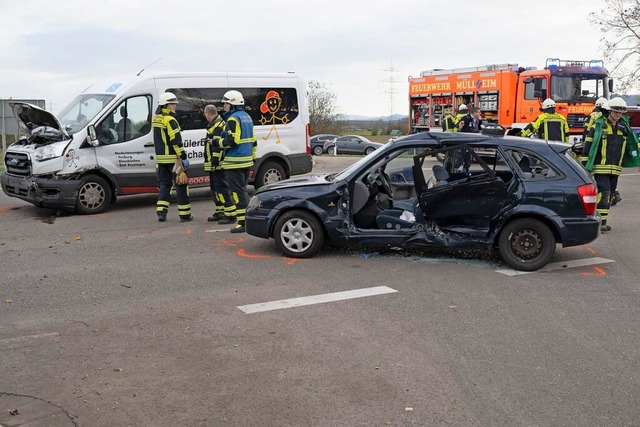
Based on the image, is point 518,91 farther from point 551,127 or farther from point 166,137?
point 166,137

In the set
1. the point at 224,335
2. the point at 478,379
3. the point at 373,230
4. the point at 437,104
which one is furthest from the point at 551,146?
the point at 437,104

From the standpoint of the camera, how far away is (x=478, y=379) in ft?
14.2

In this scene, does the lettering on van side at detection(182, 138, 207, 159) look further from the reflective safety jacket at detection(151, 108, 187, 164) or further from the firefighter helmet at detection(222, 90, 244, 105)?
the firefighter helmet at detection(222, 90, 244, 105)

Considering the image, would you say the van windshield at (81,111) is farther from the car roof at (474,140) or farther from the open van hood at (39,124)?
the car roof at (474,140)

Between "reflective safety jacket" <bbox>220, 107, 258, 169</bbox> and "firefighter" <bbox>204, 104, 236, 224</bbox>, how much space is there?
0.33m

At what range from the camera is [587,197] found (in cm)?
705

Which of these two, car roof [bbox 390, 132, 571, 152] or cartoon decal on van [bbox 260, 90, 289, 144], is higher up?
cartoon decal on van [bbox 260, 90, 289, 144]

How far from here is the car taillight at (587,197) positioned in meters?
7.04

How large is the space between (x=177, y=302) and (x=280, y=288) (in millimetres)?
1032

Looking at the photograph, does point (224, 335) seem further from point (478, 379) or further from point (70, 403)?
point (478, 379)

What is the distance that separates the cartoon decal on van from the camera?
1294cm

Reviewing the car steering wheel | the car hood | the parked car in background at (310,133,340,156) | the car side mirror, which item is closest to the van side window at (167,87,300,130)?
the car side mirror

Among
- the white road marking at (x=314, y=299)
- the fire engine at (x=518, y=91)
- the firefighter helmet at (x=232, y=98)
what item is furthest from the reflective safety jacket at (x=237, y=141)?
the fire engine at (x=518, y=91)

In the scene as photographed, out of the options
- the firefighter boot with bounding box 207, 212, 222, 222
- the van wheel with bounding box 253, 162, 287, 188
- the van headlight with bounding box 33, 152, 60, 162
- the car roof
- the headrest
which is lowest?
the firefighter boot with bounding box 207, 212, 222, 222
